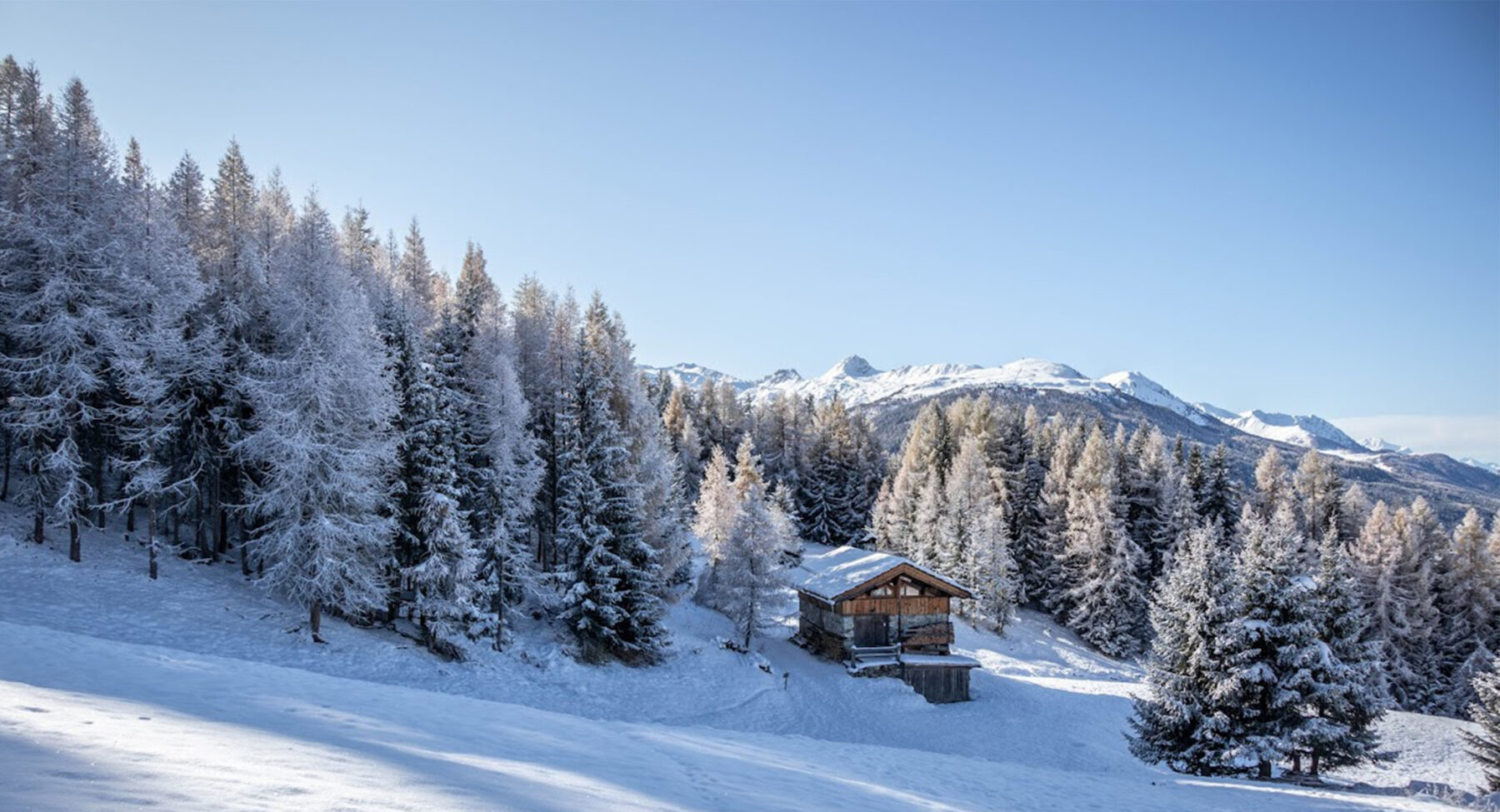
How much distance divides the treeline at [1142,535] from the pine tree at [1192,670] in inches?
728

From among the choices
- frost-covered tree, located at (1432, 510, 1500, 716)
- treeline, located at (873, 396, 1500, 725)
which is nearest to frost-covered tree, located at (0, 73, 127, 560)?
treeline, located at (873, 396, 1500, 725)

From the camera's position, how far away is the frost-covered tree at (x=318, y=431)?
20.9 meters

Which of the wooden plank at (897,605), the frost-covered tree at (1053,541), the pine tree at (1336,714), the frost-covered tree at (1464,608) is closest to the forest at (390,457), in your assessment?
the pine tree at (1336,714)

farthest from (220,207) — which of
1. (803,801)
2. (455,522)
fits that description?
(803,801)

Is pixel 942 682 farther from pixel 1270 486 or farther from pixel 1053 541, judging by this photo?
pixel 1270 486

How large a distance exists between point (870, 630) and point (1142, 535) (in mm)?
31683

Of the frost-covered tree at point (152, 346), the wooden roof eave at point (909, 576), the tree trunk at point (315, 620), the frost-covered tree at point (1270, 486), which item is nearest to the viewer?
the frost-covered tree at point (152, 346)

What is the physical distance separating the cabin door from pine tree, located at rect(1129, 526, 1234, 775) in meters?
14.3

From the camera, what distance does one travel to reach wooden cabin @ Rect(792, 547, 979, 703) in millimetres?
34656

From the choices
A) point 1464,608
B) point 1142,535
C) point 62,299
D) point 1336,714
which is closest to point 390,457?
point 62,299

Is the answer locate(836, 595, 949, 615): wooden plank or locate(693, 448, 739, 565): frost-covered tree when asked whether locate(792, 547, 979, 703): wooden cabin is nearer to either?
locate(836, 595, 949, 615): wooden plank

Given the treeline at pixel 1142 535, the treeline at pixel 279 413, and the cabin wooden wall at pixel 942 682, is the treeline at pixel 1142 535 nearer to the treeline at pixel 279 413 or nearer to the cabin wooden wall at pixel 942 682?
the cabin wooden wall at pixel 942 682

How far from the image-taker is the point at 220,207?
28.2 metres

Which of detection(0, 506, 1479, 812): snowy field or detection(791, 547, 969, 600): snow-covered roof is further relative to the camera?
detection(791, 547, 969, 600): snow-covered roof
